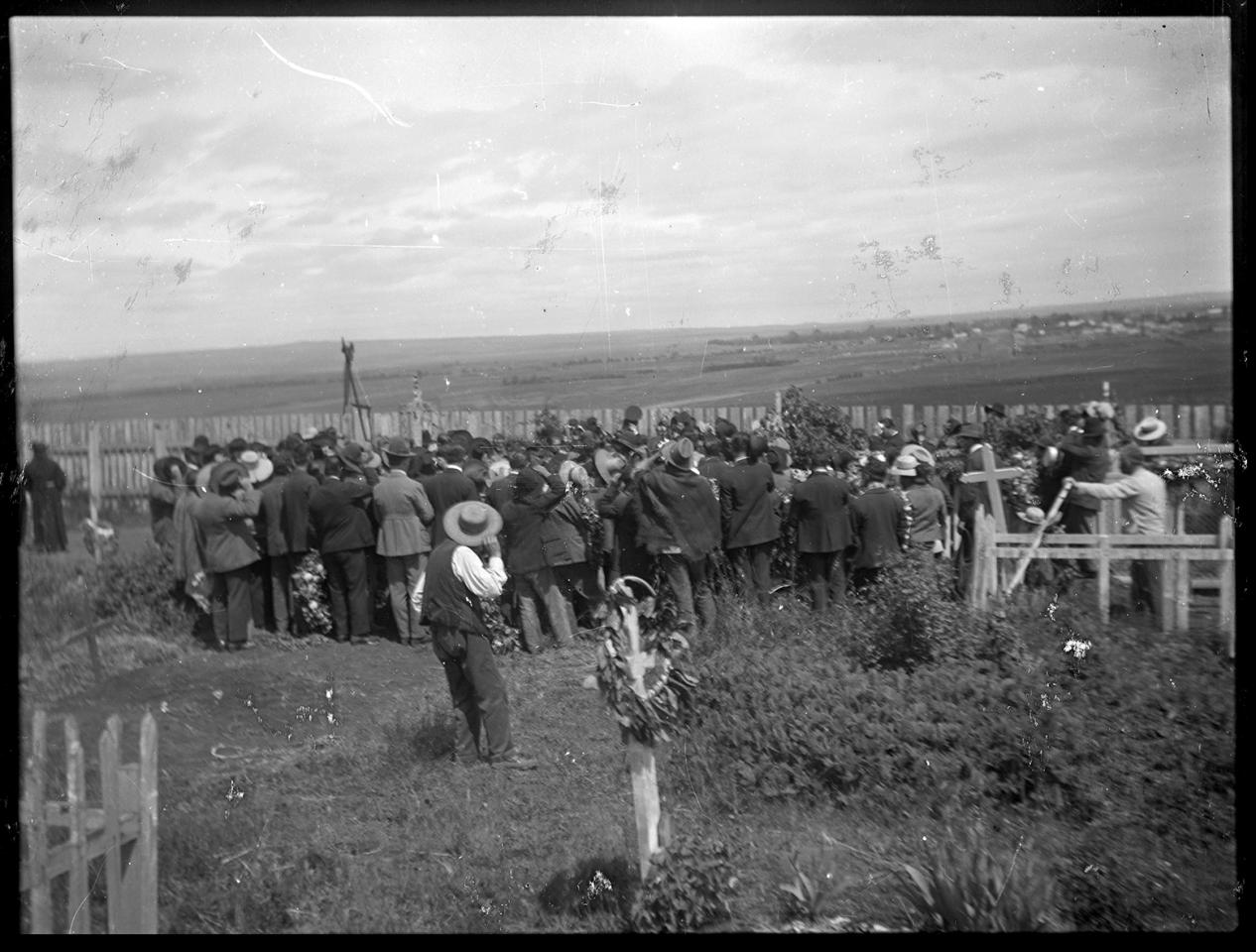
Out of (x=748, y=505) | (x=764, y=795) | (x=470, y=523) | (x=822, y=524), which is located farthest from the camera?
(x=822, y=524)

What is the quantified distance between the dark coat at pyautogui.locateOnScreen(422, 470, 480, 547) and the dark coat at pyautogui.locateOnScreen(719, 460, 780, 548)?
1456 millimetres

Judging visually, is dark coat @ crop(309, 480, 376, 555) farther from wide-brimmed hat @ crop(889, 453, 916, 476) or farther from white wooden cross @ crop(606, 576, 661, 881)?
wide-brimmed hat @ crop(889, 453, 916, 476)

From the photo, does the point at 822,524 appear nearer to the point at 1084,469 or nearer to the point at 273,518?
the point at 1084,469

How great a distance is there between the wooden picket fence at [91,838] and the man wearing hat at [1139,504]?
4.95m

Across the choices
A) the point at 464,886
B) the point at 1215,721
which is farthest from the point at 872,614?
the point at 464,886

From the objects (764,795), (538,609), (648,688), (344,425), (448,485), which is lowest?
(764,795)

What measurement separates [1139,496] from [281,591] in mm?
4701

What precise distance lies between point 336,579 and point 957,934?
3706 mm

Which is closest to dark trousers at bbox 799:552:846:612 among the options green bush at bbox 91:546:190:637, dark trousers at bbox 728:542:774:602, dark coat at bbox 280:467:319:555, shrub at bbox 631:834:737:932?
dark trousers at bbox 728:542:774:602

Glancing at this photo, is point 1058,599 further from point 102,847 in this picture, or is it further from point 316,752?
point 102,847

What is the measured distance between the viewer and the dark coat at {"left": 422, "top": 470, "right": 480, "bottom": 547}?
587 cm

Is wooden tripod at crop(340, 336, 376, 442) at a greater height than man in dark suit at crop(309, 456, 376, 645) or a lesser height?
greater

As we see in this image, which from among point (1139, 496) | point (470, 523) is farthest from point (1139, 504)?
point (470, 523)

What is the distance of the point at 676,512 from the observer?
6.03m
